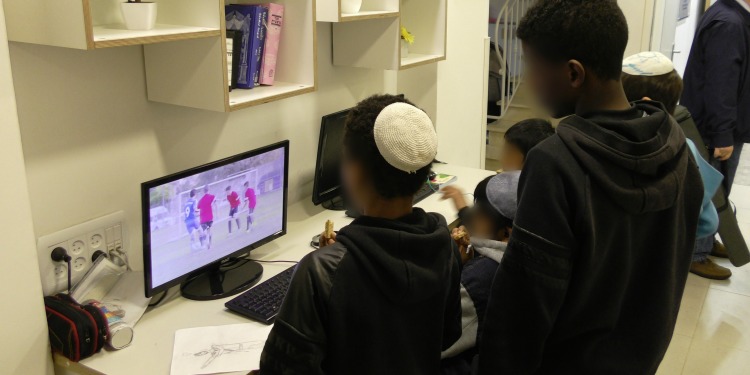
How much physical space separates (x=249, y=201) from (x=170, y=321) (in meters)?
0.45

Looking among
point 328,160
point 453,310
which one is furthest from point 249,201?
point 453,310

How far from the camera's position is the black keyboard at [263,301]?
1781 millimetres

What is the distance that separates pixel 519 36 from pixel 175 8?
1050mm

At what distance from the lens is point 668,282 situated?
1.29m

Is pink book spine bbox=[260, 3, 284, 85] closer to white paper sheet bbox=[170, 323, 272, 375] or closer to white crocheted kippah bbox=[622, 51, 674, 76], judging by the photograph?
white paper sheet bbox=[170, 323, 272, 375]

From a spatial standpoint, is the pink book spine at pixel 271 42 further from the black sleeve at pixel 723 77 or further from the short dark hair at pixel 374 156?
the black sleeve at pixel 723 77

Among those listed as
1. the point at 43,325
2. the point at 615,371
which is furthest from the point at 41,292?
the point at 615,371

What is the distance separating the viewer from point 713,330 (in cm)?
313

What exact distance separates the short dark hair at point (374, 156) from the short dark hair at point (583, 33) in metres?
0.30

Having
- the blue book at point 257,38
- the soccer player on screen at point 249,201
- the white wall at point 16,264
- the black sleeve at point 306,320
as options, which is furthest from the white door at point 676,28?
the white wall at point 16,264

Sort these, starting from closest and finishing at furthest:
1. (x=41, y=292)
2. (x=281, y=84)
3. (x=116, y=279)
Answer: (x=41, y=292)
(x=116, y=279)
(x=281, y=84)

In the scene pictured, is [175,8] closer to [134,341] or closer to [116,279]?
[116,279]

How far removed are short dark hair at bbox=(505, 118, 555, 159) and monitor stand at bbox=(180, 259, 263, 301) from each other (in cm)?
89

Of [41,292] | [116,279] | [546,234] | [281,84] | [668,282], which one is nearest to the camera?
[546,234]
